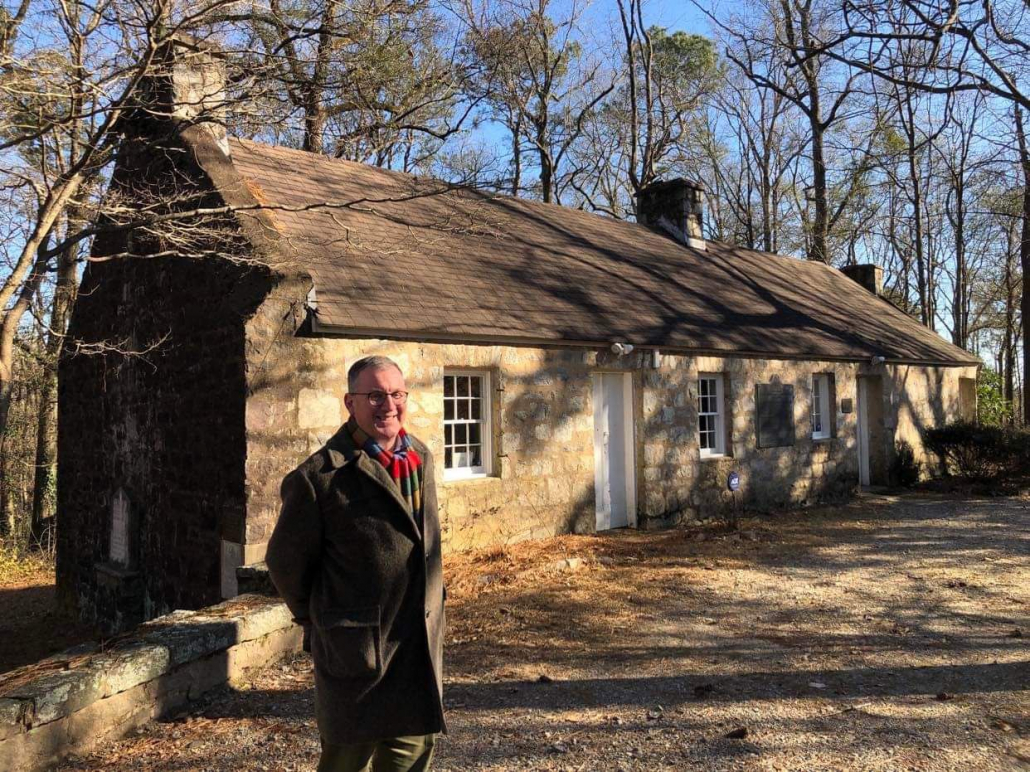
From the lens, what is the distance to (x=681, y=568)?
8031 mm

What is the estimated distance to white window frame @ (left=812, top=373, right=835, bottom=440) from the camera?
563 inches

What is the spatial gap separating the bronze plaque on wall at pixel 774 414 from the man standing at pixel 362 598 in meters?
10.9

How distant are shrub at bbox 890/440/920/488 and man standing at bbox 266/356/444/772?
15643 mm

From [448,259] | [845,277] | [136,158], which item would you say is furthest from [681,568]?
[845,277]

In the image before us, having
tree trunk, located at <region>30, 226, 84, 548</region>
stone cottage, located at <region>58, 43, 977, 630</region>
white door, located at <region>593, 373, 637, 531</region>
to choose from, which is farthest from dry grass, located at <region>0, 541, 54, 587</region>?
white door, located at <region>593, 373, 637, 531</region>

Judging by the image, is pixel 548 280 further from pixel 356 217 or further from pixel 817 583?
pixel 817 583

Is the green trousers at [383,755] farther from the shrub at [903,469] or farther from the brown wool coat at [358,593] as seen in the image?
the shrub at [903,469]

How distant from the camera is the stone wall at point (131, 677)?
3.49m

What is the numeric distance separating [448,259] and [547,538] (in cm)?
409

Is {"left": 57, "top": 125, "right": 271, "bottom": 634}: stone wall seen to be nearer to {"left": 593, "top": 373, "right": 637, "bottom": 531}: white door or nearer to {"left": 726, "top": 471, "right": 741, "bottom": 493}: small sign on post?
{"left": 593, "top": 373, "right": 637, "bottom": 531}: white door

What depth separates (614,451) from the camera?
1077cm

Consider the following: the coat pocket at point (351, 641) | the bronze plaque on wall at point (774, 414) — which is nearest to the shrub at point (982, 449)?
the bronze plaque on wall at point (774, 414)

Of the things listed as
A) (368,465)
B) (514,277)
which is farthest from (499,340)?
(368,465)

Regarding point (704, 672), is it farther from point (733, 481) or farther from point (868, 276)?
point (868, 276)
